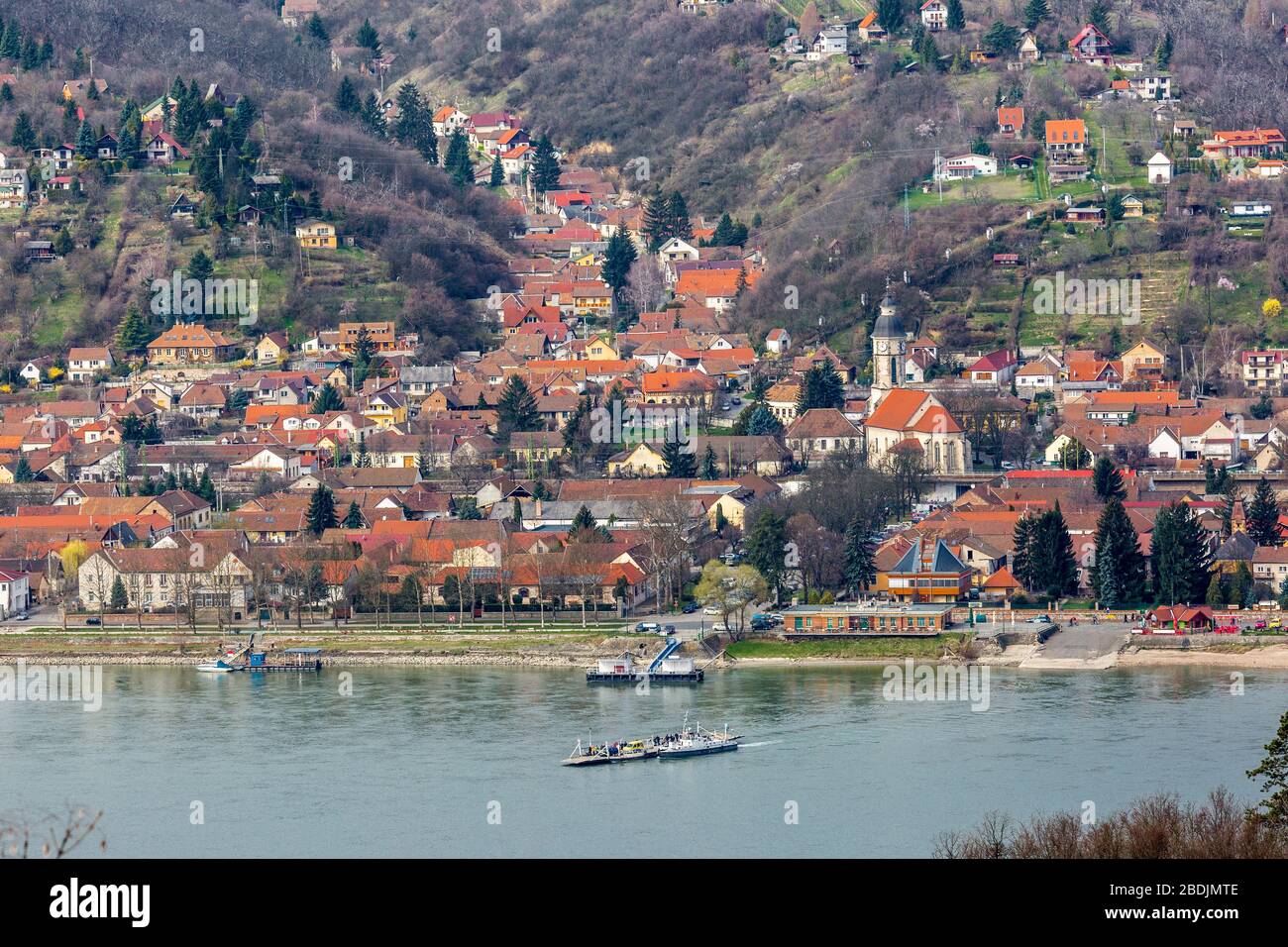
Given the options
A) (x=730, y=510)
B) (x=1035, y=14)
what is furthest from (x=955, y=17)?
(x=730, y=510)

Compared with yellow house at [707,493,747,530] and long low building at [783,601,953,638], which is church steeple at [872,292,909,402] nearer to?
yellow house at [707,493,747,530]

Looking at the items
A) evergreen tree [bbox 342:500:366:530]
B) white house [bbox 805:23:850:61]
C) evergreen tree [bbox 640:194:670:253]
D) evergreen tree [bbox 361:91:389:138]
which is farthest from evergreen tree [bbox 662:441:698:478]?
white house [bbox 805:23:850:61]

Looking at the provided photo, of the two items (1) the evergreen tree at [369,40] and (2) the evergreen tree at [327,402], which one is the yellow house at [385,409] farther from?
(1) the evergreen tree at [369,40]

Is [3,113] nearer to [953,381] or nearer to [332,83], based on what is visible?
[332,83]

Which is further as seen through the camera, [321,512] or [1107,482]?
[321,512]

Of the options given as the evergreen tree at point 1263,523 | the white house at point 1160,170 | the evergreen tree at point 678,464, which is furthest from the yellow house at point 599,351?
the evergreen tree at point 1263,523

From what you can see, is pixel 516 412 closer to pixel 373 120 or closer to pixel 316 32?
pixel 373 120
